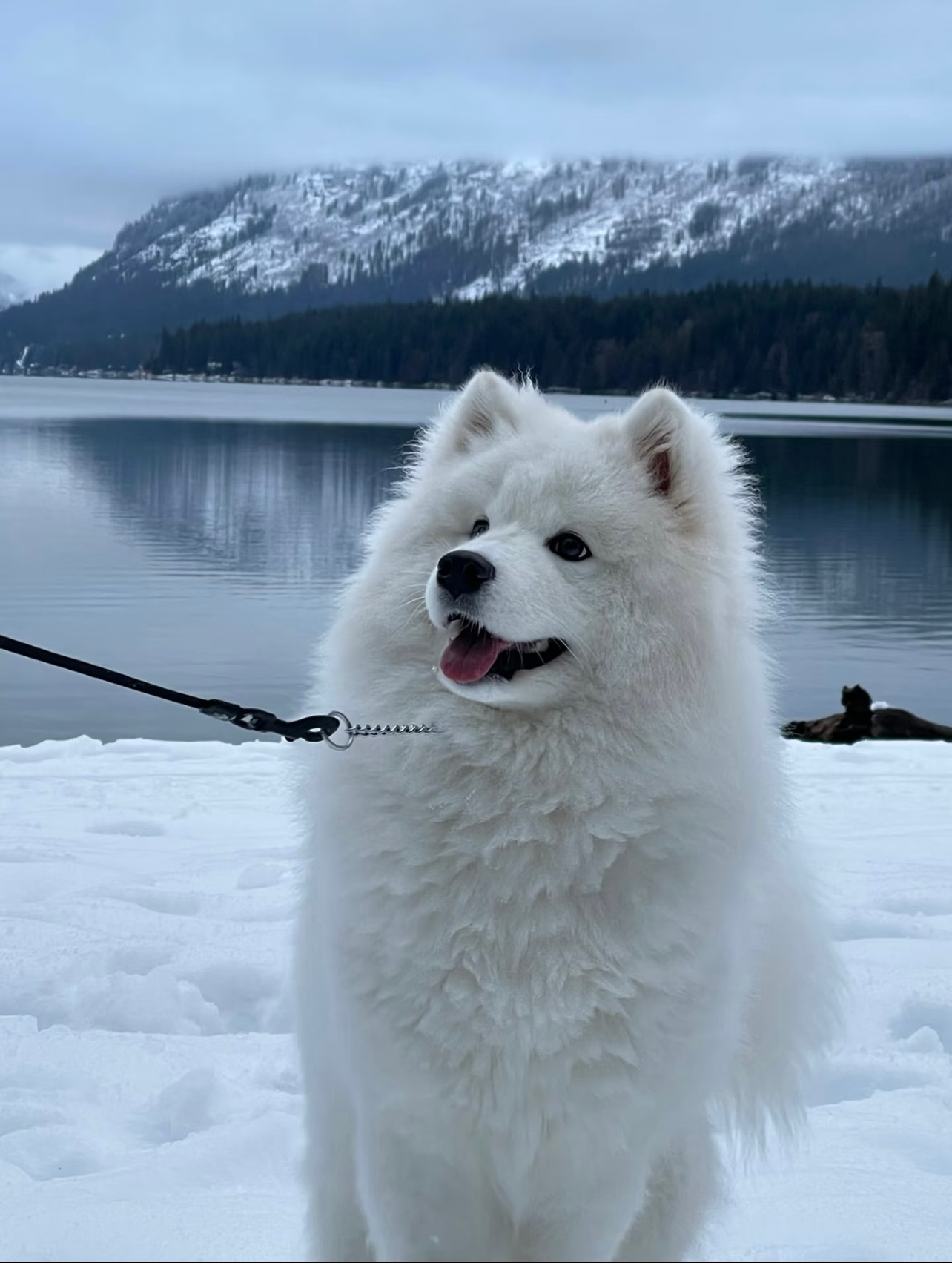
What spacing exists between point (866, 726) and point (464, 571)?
380 inches

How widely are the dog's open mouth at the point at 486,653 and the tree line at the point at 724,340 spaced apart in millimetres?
84521

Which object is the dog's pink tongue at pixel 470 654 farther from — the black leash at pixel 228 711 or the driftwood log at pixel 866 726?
the driftwood log at pixel 866 726

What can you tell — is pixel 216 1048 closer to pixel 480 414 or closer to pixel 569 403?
pixel 480 414

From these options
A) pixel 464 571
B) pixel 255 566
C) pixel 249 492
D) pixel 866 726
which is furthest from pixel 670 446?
pixel 249 492

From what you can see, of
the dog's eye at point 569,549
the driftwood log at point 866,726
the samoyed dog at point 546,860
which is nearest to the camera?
the samoyed dog at point 546,860

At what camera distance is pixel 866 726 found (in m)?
11.5

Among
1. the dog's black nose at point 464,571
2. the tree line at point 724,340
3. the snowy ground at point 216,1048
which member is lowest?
the snowy ground at point 216,1048

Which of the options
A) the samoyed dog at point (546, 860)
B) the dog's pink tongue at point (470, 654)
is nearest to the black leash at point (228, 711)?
the samoyed dog at point (546, 860)

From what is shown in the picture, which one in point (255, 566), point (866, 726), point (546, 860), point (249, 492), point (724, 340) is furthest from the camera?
point (724, 340)

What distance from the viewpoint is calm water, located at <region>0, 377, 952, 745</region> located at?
1375 cm

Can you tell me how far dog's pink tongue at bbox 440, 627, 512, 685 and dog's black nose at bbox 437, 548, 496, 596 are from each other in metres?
0.15

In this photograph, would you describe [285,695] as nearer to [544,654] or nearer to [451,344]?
[544,654]

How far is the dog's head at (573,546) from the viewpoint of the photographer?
270 centimetres

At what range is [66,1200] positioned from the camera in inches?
120
